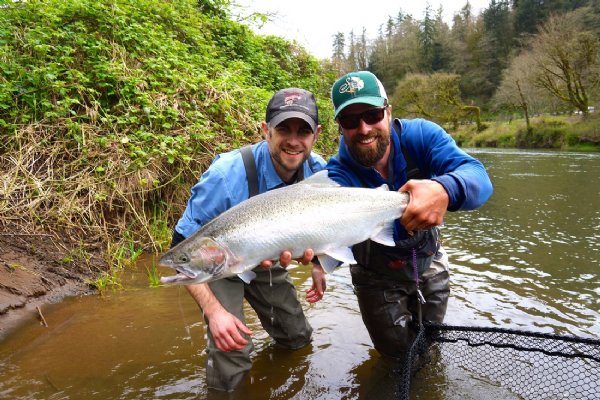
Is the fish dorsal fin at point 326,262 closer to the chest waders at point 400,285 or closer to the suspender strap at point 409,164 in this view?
the chest waders at point 400,285

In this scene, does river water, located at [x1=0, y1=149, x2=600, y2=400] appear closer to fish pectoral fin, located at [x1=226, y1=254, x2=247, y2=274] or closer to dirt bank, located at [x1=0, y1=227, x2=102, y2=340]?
dirt bank, located at [x1=0, y1=227, x2=102, y2=340]

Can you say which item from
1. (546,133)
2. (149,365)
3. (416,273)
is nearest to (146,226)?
(149,365)

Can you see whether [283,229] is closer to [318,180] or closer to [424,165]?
[318,180]

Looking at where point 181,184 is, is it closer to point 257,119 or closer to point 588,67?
point 257,119

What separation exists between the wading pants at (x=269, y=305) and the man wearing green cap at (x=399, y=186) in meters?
0.62

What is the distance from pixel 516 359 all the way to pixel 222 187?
2.81 metres

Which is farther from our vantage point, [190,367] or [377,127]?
[190,367]

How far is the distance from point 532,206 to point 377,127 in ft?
30.4

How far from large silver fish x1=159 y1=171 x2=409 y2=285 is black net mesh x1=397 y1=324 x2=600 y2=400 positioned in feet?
3.20

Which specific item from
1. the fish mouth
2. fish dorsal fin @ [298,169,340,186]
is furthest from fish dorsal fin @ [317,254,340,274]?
the fish mouth

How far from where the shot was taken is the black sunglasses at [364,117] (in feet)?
9.82

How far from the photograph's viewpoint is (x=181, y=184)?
21.4 ft

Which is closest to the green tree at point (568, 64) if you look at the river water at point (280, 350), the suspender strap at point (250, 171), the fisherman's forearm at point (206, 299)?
the river water at point (280, 350)

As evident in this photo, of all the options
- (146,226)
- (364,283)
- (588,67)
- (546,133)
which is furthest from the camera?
(546,133)
